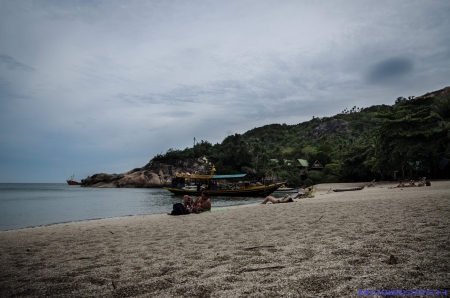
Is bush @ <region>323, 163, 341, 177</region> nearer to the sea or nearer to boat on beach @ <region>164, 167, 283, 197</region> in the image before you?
boat on beach @ <region>164, 167, 283, 197</region>

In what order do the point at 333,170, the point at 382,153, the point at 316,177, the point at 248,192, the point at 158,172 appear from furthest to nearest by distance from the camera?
1. the point at 158,172
2. the point at 316,177
3. the point at 333,170
4. the point at 248,192
5. the point at 382,153

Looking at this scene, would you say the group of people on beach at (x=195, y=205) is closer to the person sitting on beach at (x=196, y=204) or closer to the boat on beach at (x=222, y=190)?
the person sitting on beach at (x=196, y=204)

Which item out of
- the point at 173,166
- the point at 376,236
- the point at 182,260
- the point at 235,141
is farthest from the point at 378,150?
the point at 173,166

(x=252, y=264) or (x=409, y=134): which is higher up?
(x=409, y=134)

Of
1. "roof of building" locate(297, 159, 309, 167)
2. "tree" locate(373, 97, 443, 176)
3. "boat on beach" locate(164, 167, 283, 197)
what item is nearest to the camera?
"tree" locate(373, 97, 443, 176)

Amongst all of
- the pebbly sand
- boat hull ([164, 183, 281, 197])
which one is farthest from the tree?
the pebbly sand

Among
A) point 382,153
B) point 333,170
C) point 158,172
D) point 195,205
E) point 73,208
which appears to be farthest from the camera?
point 158,172

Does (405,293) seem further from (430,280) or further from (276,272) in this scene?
(276,272)

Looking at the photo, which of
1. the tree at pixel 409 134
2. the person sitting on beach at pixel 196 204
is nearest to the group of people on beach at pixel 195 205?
the person sitting on beach at pixel 196 204

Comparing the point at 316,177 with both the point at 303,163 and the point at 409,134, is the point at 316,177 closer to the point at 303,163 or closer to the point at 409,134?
the point at 303,163

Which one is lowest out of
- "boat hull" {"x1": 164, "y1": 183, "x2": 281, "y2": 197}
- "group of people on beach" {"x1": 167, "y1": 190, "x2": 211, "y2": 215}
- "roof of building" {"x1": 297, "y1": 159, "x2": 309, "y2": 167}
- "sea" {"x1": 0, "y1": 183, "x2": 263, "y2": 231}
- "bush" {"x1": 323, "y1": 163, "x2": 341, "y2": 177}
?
"boat hull" {"x1": 164, "y1": 183, "x2": 281, "y2": 197}

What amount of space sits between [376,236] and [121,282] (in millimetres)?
3788

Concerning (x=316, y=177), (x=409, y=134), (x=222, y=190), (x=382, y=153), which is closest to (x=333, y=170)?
(x=316, y=177)

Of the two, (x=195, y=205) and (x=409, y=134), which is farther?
(x=409, y=134)
